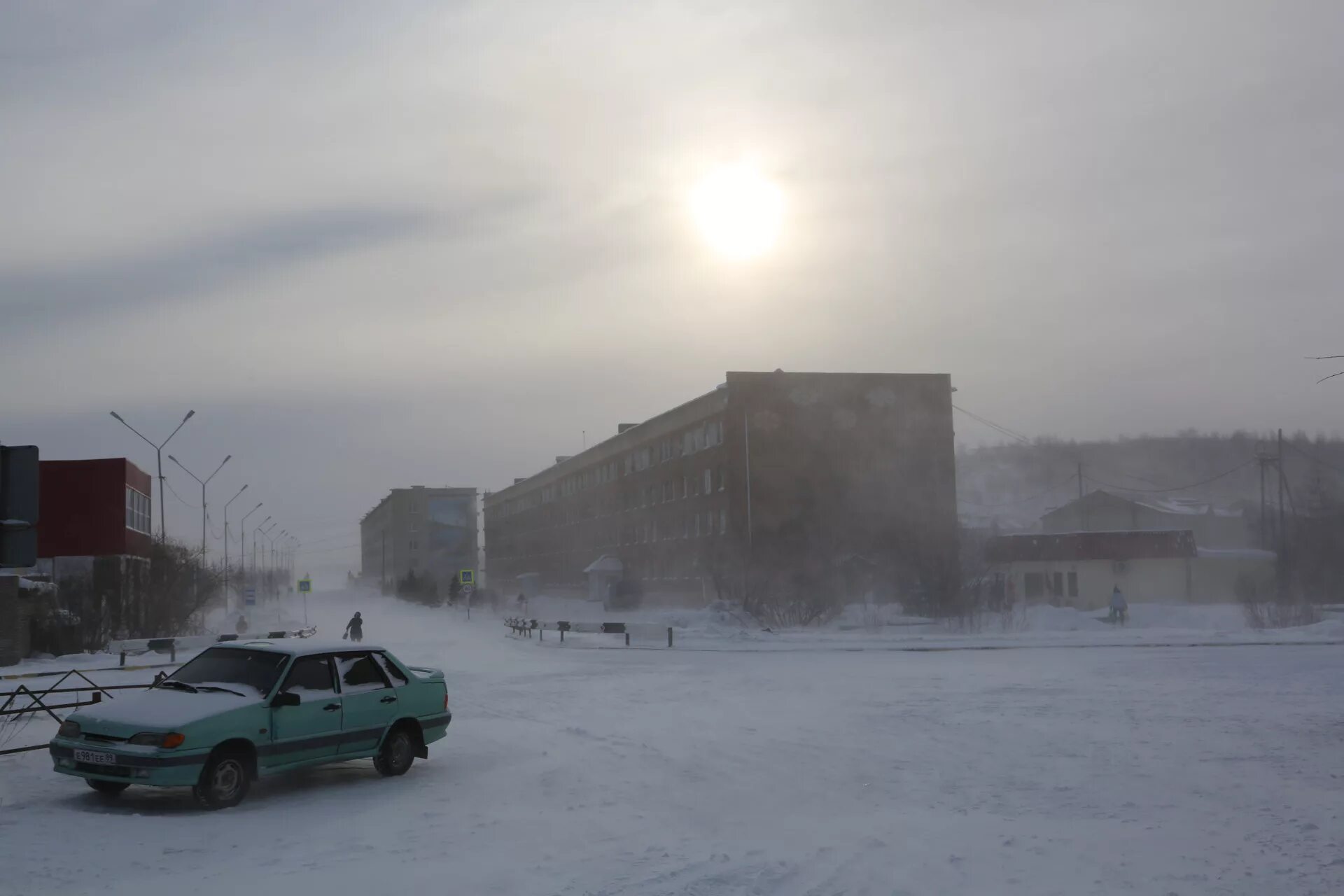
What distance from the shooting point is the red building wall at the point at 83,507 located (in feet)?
151

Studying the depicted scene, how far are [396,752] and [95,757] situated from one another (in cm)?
333

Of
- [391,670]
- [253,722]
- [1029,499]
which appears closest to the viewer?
[253,722]

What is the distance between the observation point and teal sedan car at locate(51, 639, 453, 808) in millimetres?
11117

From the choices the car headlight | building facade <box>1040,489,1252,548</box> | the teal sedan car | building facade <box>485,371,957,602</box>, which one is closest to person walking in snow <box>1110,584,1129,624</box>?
building facade <box>485,371,957,602</box>

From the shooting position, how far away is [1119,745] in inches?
582

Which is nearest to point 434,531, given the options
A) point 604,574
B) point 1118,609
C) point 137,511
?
point 604,574

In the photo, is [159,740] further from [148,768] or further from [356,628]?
[356,628]

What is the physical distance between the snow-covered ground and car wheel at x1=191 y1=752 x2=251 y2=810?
21 cm

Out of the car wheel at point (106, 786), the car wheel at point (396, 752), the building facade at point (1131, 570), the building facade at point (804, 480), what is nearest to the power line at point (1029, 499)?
the building facade at point (1131, 570)

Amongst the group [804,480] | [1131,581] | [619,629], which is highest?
[804,480]

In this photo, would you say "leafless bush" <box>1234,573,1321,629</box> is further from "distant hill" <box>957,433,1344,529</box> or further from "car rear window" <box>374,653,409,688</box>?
"distant hill" <box>957,433,1344,529</box>

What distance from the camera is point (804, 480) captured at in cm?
6662

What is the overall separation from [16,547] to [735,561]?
5491 cm

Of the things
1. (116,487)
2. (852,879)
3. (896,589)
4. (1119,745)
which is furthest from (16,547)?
(896,589)
